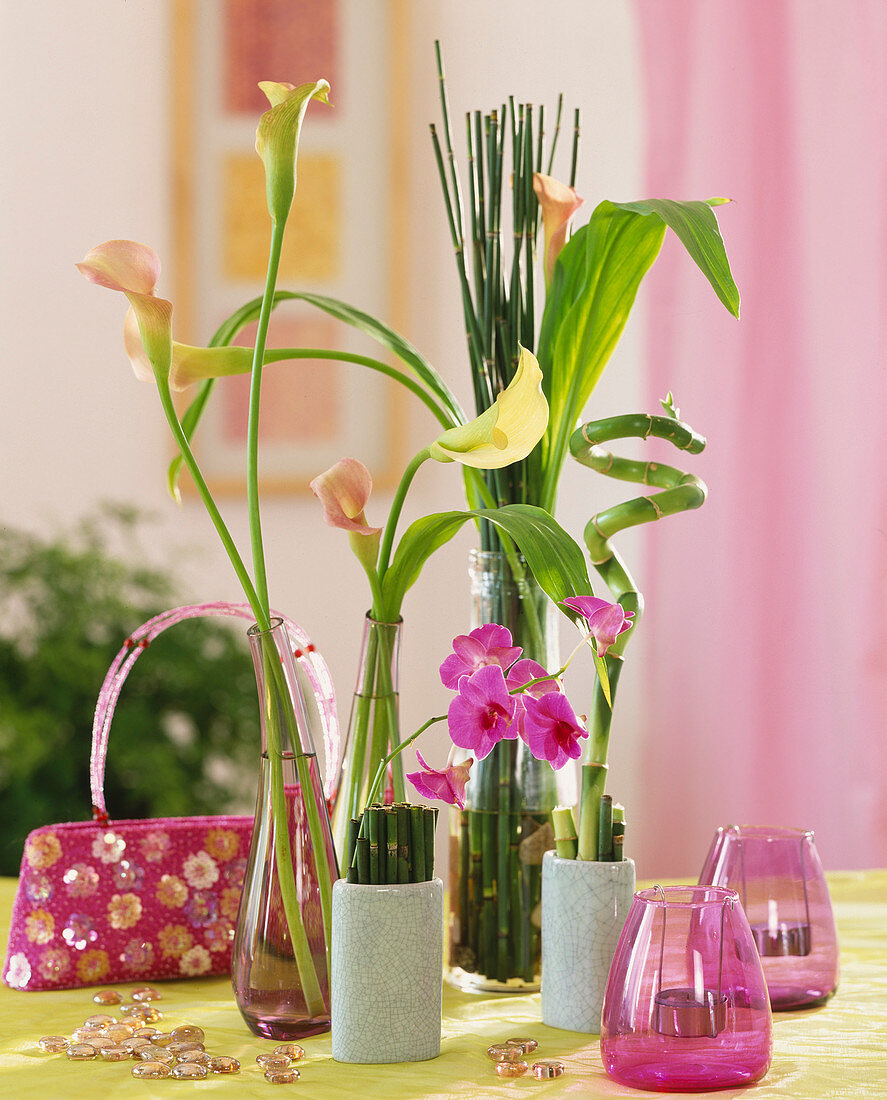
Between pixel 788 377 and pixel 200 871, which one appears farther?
pixel 788 377

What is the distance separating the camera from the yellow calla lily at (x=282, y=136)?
25.5 inches

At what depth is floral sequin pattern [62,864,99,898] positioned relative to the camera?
757mm

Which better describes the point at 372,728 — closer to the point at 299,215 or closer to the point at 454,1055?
the point at 454,1055

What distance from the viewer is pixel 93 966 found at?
0.76m

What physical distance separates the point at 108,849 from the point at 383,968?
23 centimetres

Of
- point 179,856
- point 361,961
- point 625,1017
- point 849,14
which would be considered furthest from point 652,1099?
point 849,14

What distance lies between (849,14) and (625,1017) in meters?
1.36

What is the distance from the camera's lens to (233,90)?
1.69 m

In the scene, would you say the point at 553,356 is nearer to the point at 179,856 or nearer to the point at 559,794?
the point at 559,794

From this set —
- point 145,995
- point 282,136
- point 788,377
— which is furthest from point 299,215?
point 145,995

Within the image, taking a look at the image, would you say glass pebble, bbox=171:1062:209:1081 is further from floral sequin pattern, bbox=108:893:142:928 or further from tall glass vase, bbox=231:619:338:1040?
floral sequin pattern, bbox=108:893:142:928

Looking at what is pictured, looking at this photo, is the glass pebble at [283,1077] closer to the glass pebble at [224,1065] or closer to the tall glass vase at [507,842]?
the glass pebble at [224,1065]

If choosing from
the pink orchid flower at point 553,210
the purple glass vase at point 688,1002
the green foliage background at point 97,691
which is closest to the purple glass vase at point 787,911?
the purple glass vase at point 688,1002

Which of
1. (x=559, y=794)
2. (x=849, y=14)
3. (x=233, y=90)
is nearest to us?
(x=559, y=794)
